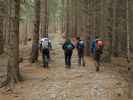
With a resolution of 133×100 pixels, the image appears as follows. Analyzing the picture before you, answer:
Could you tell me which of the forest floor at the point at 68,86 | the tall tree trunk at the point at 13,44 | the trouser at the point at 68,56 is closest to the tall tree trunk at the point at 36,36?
the forest floor at the point at 68,86

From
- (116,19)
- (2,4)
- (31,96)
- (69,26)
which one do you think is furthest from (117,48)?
(31,96)

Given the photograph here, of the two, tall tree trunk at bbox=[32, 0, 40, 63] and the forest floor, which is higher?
tall tree trunk at bbox=[32, 0, 40, 63]

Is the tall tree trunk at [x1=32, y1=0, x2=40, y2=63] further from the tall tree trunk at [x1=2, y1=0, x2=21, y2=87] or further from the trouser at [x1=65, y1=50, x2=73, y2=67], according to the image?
the tall tree trunk at [x1=2, y1=0, x2=21, y2=87]

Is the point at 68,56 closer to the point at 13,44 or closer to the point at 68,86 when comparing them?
the point at 13,44

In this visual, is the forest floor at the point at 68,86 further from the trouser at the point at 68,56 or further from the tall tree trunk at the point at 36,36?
the tall tree trunk at the point at 36,36

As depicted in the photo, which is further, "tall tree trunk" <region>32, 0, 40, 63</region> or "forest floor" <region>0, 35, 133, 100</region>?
"tall tree trunk" <region>32, 0, 40, 63</region>

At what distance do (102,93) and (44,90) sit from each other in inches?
95.2

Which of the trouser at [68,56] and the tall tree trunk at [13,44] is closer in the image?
the tall tree trunk at [13,44]

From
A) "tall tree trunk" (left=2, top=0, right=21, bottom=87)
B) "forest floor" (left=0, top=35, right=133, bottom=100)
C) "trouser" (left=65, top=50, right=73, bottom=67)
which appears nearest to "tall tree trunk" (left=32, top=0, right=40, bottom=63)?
"forest floor" (left=0, top=35, right=133, bottom=100)

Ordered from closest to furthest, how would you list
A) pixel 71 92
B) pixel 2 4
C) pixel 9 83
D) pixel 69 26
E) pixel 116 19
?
pixel 71 92 < pixel 9 83 < pixel 2 4 < pixel 116 19 < pixel 69 26

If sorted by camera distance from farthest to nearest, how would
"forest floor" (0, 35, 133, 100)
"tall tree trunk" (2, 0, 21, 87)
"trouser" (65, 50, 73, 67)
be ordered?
"trouser" (65, 50, 73, 67) → "tall tree trunk" (2, 0, 21, 87) → "forest floor" (0, 35, 133, 100)

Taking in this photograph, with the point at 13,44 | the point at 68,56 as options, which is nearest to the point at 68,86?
the point at 13,44

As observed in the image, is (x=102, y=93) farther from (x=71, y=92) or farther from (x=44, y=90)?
(x=44, y=90)

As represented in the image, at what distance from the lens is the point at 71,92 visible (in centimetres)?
1364
